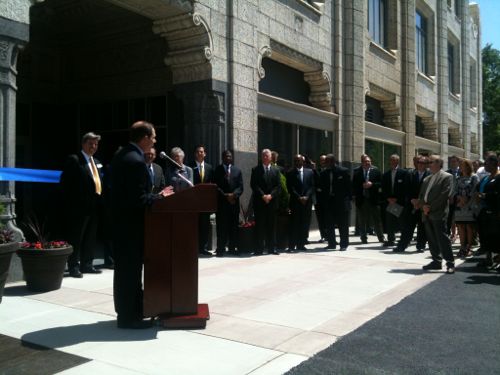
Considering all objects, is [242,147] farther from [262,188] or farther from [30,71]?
[30,71]

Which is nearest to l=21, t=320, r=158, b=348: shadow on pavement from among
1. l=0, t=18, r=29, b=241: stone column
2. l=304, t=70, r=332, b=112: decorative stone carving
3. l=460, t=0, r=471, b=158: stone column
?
l=0, t=18, r=29, b=241: stone column

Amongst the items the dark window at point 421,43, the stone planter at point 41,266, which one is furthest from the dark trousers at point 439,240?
the dark window at point 421,43

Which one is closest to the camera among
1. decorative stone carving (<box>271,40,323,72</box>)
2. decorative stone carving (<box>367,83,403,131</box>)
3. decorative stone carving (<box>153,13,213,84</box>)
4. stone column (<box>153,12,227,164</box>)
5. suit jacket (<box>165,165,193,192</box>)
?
suit jacket (<box>165,165,193,192</box>)

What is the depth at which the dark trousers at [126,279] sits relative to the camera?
4809 mm

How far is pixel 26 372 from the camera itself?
148 inches

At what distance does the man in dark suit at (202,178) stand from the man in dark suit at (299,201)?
1847 mm

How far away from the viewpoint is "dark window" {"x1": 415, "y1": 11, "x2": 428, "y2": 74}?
995 inches

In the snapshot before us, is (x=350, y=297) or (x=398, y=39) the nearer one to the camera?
(x=350, y=297)

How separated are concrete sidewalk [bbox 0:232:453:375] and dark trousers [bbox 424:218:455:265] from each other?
1.16 ft

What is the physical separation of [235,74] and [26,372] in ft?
27.7

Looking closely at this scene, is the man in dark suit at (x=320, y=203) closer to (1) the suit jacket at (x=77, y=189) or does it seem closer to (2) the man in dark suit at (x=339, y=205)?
(2) the man in dark suit at (x=339, y=205)

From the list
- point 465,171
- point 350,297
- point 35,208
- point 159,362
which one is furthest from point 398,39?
point 159,362

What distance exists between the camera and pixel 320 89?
1554cm

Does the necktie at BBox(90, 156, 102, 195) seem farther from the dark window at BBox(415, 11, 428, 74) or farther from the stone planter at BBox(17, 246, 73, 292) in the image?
the dark window at BBox(415, 11, 428, 74)
